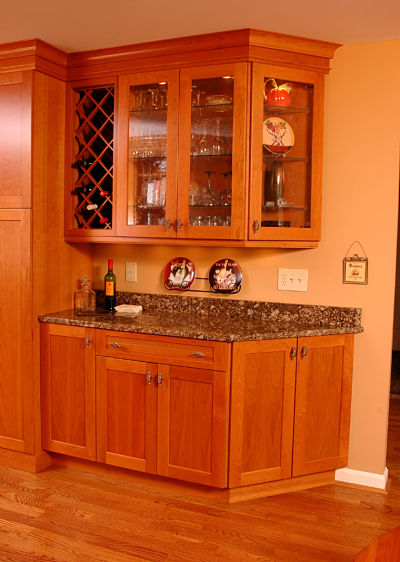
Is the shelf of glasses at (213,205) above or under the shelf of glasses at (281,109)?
under

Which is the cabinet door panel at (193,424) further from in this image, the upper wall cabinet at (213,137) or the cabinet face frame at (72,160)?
the cabinet face frame at (72,160)

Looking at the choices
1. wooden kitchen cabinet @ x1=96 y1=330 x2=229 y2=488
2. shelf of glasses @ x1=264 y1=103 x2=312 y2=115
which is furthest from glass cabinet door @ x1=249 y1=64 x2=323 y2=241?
wooden kitchen cabinet @ x1=96 y1=330 x2=229 y2=488

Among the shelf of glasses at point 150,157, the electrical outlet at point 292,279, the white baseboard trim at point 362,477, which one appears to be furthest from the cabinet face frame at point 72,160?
the white baseboard trim at point 362,477

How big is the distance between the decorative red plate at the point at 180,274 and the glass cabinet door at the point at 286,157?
1.89 ft

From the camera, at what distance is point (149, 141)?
2.86 metres

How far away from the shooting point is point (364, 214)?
2.80 m

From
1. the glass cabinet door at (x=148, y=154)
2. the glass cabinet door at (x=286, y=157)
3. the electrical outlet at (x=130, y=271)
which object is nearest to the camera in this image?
the glass cabinet door at (x=286, y=157)

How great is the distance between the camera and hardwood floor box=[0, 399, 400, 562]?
2250 mm

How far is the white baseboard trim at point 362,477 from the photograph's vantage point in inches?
111

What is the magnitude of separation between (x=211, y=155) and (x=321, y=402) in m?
1.46

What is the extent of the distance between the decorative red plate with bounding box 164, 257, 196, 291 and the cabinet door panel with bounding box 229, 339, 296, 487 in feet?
2.31

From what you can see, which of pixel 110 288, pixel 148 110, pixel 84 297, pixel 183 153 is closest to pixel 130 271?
pixel 110 288

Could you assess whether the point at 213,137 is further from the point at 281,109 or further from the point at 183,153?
the point at 281,109

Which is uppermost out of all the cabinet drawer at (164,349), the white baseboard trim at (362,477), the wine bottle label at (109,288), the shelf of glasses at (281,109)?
the shelf of glasses at (281,109)
